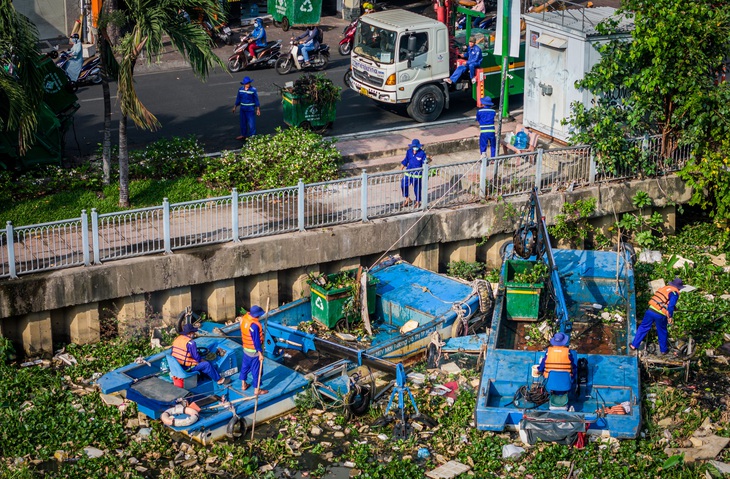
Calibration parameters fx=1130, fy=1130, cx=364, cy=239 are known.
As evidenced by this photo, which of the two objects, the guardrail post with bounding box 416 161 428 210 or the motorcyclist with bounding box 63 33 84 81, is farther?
the motorcyclist with bounding box 63 33 84 81

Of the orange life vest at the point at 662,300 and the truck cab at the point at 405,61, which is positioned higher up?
the truck cab at the point at 405,61

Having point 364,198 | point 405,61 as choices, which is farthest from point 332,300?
point 405,61

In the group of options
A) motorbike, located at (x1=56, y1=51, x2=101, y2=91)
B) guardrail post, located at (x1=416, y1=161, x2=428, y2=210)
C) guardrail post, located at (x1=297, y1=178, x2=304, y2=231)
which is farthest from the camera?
motorbike, located at (x1=56, y1=51, x2=101, y2=91)

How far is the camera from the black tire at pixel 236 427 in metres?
14.6

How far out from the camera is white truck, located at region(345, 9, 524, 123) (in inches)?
922

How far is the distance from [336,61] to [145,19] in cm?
1203

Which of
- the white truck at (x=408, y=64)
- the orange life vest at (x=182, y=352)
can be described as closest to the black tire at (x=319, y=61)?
the white truck at (x=408, y=64)

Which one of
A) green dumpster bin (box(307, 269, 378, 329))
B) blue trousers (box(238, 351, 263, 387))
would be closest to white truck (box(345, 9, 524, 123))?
green dumpster bin (box(307, 269, 378, 329))

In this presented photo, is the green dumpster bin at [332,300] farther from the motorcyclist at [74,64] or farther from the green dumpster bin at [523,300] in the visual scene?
the motorcyclist at [74,64]

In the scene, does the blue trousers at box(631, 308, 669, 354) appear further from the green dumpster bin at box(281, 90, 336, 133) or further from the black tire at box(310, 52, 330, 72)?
the black tire at box(310, 52, 330, 72)

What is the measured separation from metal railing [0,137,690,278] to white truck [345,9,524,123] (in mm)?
3966

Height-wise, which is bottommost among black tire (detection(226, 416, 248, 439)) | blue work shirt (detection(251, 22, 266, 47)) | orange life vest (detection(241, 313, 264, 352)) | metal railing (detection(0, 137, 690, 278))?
black tire (detection(226, 416, 248, 439))

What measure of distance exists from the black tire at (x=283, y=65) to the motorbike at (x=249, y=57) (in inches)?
14.4

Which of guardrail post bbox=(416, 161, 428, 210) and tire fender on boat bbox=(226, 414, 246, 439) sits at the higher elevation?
guardrail post bbox=(416, 161, 428, 210)
